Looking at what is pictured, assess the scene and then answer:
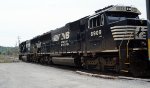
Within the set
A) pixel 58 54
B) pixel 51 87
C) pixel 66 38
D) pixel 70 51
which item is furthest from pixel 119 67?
pixel 58 54

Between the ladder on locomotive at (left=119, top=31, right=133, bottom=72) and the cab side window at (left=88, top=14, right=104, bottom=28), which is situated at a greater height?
the cab side window at (left=88, top=14, right=104, bottom=28)

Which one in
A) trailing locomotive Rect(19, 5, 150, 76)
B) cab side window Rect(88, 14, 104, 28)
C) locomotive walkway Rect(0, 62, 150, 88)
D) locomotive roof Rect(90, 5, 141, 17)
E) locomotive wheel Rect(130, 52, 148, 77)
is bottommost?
locomotive walkway Rect(0, 62, 150, 88)

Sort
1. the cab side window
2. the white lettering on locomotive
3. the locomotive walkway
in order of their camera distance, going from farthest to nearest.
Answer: the white lettering on locomotive < the cab side window < the locomotive walkway

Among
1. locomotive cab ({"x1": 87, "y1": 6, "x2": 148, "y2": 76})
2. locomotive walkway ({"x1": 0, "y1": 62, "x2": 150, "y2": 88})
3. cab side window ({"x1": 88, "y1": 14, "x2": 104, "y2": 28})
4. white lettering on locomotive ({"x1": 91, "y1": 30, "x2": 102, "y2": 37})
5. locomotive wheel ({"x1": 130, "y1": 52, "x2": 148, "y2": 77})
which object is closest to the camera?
locomotive walkway ({"x1": 0, "y1": 62, "x2": 150, "y2": 88})

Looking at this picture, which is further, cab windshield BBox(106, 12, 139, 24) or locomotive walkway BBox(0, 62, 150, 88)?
cab windshield BBox(106, 12, 139, 24)

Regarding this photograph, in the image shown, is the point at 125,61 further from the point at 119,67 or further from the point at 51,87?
the point at 51,87

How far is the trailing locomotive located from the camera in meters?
13.0

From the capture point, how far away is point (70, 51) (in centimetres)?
2072

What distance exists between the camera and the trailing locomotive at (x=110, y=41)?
511 inches

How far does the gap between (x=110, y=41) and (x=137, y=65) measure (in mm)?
2253

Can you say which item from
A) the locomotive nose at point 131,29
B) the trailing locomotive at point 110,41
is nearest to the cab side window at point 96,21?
the trailing locomotive at point 110,41

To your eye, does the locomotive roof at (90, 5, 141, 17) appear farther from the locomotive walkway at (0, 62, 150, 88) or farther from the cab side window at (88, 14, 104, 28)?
the locomotive walkway at (0, 62, 150, 88)

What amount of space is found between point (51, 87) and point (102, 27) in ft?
19.3

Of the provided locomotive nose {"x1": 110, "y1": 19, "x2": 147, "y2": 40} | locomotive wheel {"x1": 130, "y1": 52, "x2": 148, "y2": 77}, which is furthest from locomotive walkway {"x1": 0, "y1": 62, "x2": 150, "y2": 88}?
locomotive nose {"x1": 110, "y1": 19, "x2": 147, "y2": 40}
